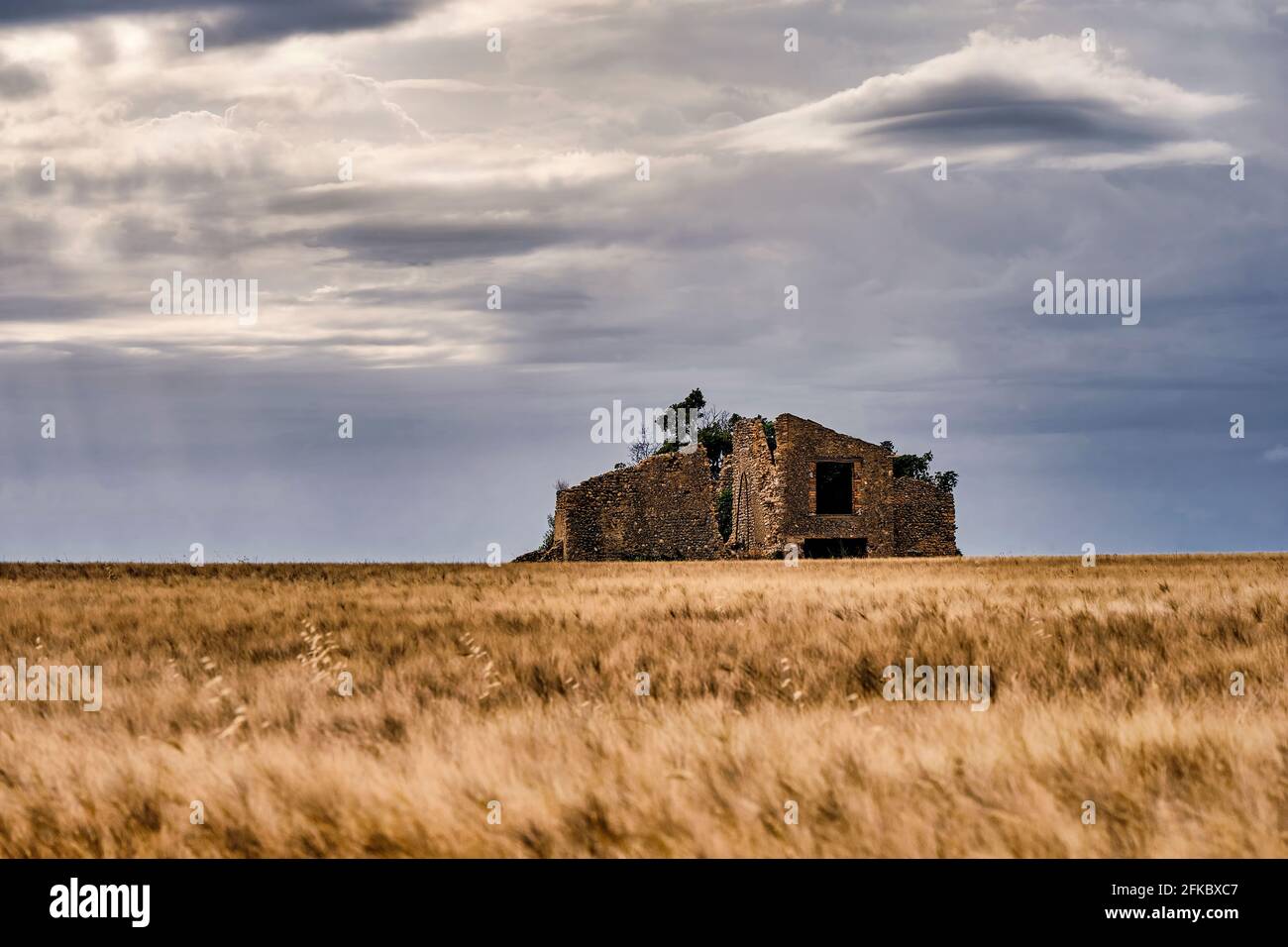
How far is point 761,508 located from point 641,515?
3.83m

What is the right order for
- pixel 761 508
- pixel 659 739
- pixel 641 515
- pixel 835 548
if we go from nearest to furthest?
1. pixel 659 739
2. pixel 641 515
3. pixel 761 508
4. pixel 835 548

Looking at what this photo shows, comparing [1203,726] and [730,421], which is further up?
[730,421]

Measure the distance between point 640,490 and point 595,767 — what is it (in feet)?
106

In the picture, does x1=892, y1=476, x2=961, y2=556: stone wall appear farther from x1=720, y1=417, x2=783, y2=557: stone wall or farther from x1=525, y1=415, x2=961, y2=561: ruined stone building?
x1=720, y1=417, x2=783, y2=557: stone wall

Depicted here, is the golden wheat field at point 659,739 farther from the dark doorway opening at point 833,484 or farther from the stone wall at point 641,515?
the dark doorway opening at point 833,484

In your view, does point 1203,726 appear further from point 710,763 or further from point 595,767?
point 595,767

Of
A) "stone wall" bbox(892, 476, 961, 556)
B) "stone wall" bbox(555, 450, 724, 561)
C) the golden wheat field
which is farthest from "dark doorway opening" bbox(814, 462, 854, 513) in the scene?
the golden wheat field

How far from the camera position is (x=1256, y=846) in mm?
3590

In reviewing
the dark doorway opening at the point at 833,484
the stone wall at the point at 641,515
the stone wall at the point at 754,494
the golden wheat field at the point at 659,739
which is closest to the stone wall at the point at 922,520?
the dark doorway opening at the point at 833,484

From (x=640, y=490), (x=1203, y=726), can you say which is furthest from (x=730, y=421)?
(x=1203, y=726)

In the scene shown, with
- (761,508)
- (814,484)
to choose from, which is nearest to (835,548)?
(814,484)

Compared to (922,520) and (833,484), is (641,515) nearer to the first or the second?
(833,484)

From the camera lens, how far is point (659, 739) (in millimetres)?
4754

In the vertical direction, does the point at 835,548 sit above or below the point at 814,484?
below
